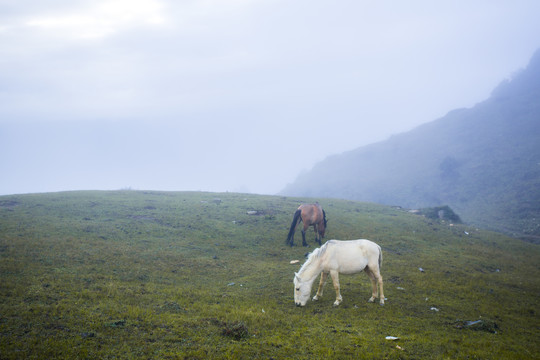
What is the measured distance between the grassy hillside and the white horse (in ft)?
2.37

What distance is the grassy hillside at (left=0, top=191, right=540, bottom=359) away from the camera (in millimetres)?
7473

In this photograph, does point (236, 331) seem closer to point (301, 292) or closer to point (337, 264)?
point (301, 292)

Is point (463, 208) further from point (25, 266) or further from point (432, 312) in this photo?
point (25, 266)

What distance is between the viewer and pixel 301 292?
10.9 meters

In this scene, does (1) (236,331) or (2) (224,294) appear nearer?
(1) (236,331)

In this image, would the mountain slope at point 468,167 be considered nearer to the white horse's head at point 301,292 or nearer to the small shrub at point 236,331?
the white horse's head at point 301,292

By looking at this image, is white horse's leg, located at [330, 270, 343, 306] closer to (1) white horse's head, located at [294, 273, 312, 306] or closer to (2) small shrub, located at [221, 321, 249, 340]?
(1) white horse's head, located at [294, 273, 312, 306]

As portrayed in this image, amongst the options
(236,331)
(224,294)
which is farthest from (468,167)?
(236,331)

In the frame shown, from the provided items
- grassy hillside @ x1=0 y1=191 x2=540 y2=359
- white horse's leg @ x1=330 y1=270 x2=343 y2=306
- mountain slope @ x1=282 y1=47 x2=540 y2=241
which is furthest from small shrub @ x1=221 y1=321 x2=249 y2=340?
mountain slope @ x1=282 y1=47 x2=540 y2=241

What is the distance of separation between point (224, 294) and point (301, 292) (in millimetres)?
3292

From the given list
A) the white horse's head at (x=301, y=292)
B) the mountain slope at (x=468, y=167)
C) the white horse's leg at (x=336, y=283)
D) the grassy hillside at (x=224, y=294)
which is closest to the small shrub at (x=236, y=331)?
the grassy hillside at (x=224, y=294)

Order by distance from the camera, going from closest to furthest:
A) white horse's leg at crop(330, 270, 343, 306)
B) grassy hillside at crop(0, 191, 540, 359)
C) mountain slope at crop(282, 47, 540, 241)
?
1. grassy hillside at crop(0, 191, 540, 359)
2. white horse's leg at crop(330, 270, 343, 306)
3. mountain slope at crop(282, 47, 540, 241)

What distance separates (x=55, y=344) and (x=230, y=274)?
8776mm

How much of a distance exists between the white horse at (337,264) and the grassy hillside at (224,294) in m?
0.72
